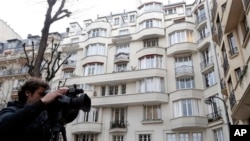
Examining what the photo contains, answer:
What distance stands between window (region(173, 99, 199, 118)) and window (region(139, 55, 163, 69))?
476 cm

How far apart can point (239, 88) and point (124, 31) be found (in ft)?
64.6

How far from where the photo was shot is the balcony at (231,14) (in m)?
12.6

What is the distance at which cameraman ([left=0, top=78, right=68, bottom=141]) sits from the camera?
2135 mm

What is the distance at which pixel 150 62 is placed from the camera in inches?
1025

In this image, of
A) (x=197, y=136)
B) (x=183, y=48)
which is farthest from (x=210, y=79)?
(x=197, y=136)

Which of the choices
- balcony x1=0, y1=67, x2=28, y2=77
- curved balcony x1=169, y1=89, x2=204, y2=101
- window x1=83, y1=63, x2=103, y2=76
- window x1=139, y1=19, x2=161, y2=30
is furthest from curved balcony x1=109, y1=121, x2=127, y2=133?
balcony x1=0, y1=67, x2=28, y2=77

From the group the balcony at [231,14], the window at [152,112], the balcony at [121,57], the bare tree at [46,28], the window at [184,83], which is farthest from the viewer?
the balcony at [121,57]

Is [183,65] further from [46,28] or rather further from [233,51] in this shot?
[46,28]

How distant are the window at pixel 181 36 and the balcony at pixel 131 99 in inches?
244

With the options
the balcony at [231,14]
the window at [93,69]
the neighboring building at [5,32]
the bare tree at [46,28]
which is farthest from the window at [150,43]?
the neighboring building at [5,32]

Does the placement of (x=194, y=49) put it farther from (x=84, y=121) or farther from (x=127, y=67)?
(x=84, y=121)

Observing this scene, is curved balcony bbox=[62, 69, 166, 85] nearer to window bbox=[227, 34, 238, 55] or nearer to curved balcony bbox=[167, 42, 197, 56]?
curved balcony bbox=[167, 42, 197, 56]

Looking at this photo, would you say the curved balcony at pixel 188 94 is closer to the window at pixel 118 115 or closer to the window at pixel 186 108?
the window at pixel 186 108

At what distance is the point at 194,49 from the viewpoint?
24891 mm
